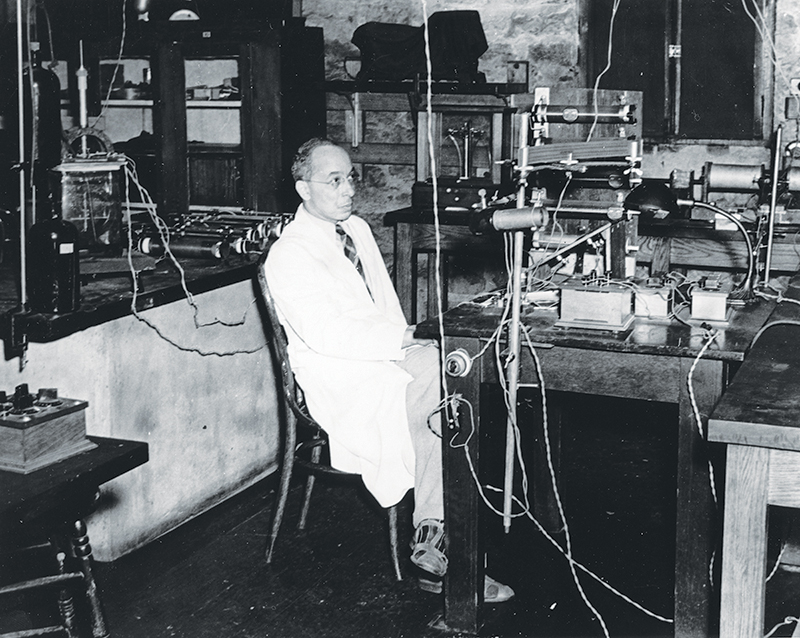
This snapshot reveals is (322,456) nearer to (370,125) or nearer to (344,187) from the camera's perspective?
(344,187)

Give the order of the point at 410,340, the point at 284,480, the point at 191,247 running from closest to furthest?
the point at 410,340 → the point at 284,480 → the point at 191,247

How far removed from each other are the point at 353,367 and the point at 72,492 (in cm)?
111

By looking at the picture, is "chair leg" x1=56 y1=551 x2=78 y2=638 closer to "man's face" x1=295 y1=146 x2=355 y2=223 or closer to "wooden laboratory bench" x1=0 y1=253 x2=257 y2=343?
"wooden laboratory bench" x1=0 y1=253 x2=257 y2=343

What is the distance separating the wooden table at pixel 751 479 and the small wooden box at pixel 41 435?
5.35ft

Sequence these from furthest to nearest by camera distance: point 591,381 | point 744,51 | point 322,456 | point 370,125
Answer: point 370,125 < point 744,51 < point 322,456 < point 591,381

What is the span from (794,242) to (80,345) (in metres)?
3.40

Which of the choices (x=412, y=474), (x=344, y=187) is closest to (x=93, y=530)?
(x=412, y=474)

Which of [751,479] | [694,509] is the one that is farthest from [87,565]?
[751,479]

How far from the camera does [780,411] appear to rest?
206 centimetres

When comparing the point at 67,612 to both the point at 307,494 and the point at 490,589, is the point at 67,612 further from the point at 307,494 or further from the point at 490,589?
the point at 490,589

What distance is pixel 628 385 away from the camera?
281cm

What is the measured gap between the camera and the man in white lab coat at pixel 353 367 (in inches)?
126

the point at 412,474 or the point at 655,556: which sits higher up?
the point at 412,474

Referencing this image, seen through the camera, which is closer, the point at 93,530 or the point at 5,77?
the point at 93,530
